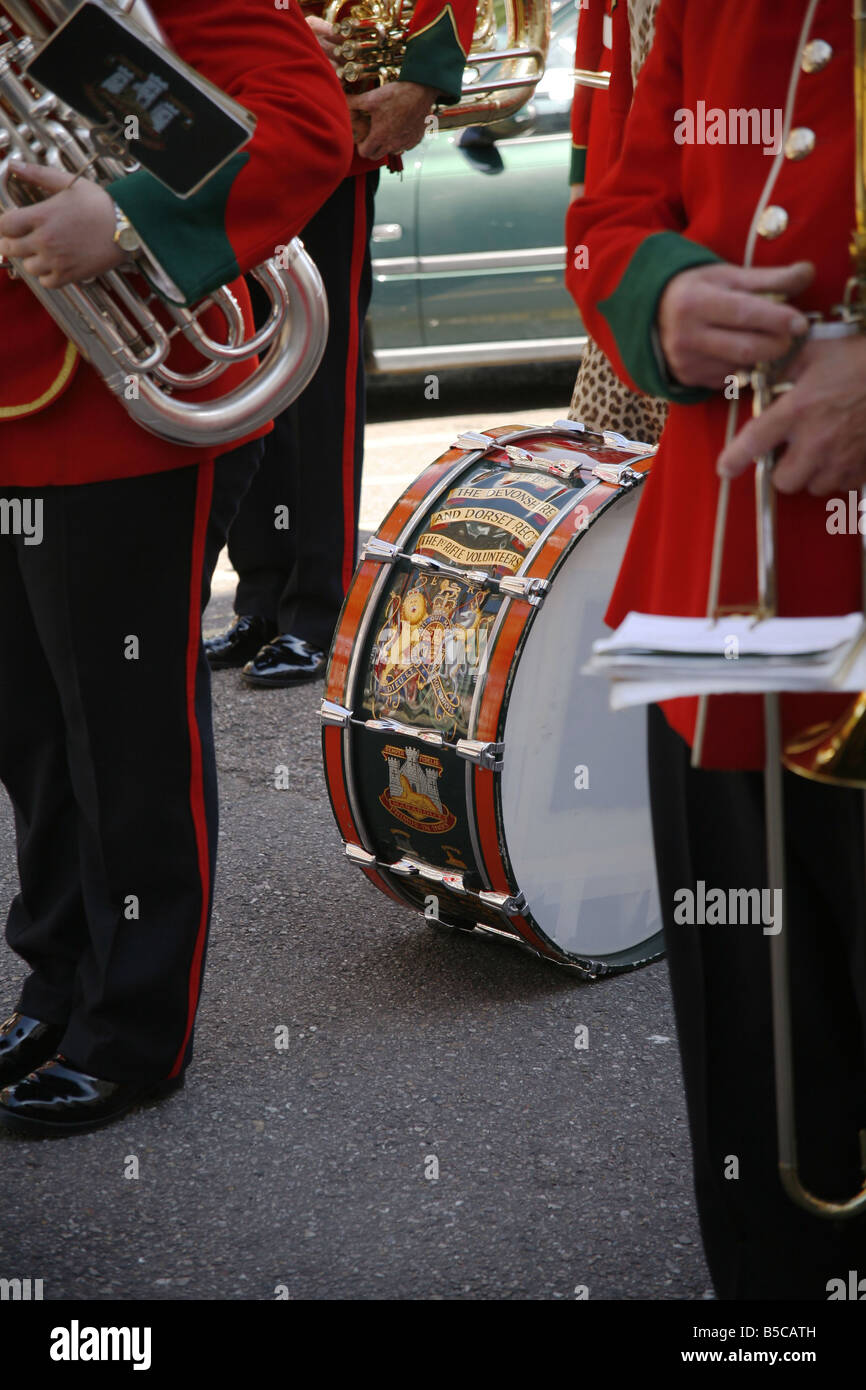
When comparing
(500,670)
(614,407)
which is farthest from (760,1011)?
(614,407)

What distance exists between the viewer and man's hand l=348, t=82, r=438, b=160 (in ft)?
11.0

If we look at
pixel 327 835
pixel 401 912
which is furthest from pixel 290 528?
pixel 401 912

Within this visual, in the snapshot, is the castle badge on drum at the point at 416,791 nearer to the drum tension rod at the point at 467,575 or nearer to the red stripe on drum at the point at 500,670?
the red stripe on drum at the point at 500,670

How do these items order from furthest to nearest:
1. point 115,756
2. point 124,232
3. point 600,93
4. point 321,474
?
point 321,474
point 600,93
point 115,756
point 124,232

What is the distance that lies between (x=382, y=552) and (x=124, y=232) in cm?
85

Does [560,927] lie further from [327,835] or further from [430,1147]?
[327,835]

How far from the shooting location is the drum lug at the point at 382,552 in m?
2.54

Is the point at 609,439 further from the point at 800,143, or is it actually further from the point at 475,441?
the point at 800,143

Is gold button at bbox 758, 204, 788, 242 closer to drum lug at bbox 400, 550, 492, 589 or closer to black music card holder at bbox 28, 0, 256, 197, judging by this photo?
black music card holder at bbox 28, 0, 256, 197

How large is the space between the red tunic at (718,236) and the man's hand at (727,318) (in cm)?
3

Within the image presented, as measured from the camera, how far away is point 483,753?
236 cm

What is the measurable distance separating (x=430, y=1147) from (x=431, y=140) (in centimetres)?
522

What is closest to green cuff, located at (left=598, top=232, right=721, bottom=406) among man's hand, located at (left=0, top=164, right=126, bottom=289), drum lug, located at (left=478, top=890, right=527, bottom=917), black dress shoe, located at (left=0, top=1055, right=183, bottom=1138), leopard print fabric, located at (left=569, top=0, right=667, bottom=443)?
man's hand, located at (left=0, top=164, right=126, bottom=289)

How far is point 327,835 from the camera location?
3.18 metres
